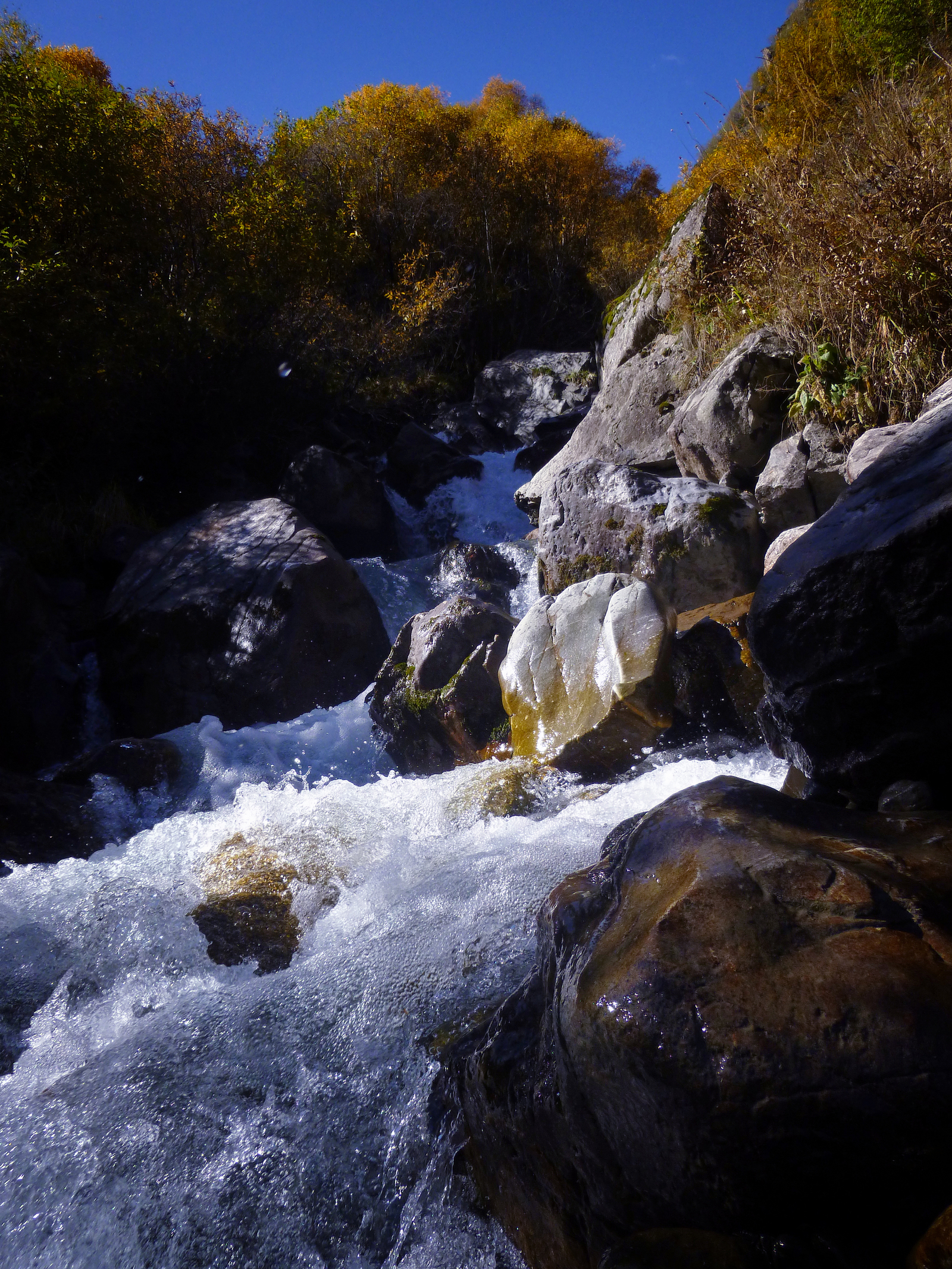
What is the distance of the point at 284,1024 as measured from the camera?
2.67 meters

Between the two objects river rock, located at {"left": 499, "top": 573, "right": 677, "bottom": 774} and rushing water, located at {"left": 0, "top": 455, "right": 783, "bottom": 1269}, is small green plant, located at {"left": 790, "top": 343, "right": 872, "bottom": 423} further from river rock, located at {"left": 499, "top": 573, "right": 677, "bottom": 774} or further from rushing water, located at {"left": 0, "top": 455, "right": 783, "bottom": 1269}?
rushing water, located at {"left": 0, "top": 455, "right": 783, "bottom": 1269}

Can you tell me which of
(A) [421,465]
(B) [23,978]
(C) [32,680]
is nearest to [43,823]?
(B) [23,978]

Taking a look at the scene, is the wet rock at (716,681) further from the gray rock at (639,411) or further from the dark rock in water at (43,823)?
the dark rock in water at (43,823)

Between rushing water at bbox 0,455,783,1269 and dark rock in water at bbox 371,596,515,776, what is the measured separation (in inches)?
28.1

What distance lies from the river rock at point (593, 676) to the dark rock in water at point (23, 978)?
267 centimetres

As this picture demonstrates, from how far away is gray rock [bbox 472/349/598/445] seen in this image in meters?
12.8

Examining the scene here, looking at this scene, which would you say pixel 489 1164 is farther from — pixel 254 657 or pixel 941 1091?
pixel 254 657

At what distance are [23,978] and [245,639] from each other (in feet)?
13.0

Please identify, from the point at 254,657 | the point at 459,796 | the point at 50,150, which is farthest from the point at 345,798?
the point at 50,150

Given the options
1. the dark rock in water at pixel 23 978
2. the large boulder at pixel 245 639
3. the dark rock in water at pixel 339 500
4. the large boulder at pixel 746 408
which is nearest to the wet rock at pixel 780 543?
the large boulder at pixel 746 408

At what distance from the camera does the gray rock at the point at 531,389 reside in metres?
12.8

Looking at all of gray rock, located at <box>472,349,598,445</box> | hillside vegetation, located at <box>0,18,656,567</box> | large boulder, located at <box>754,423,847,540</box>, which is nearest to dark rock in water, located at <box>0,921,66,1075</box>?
large boulder, located at <box>754,423,847,540</box>

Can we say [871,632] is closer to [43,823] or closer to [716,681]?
[716,681]

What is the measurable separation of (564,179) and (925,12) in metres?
8.29
